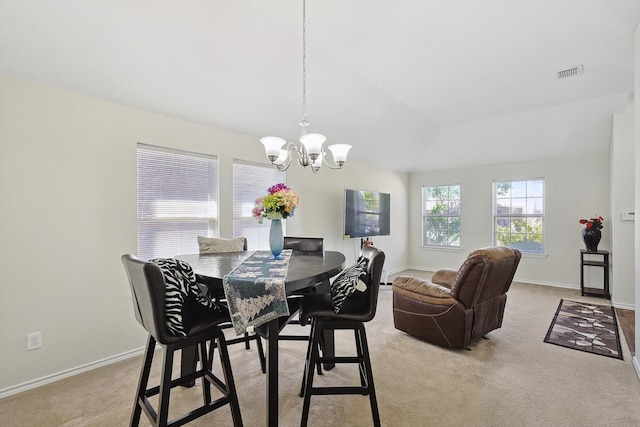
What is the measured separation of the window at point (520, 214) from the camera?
575 cm

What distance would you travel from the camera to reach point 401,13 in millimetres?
2434

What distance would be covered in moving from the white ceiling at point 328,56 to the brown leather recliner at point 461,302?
1.95 m

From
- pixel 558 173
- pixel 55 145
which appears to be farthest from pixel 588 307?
pixel 55 145

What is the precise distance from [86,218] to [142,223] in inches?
18.7

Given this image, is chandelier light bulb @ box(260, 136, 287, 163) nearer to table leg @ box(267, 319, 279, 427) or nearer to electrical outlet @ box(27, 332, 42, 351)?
table leg @ box(267, 319, 279, 427)

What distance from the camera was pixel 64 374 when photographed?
2445 mm

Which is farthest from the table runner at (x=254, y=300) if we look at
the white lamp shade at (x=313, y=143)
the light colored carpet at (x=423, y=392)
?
the white lamp shade at (x=313, y=143)

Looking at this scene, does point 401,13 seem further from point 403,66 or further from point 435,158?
point 435,158

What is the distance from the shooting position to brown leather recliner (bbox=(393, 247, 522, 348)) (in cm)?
275

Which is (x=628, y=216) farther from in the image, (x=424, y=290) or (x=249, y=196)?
(x=249, y=196)

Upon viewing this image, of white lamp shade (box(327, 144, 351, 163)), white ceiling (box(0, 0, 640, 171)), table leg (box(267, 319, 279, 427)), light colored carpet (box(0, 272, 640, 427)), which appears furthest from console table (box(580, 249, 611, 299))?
table leg (box(267, 319, 279, 427))

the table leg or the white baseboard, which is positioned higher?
the table leg

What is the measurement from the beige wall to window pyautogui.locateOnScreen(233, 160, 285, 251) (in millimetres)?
857

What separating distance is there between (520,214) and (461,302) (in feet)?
13.5
